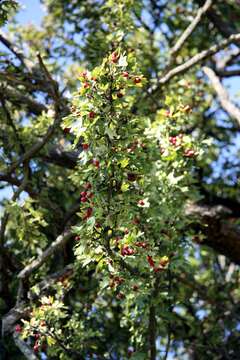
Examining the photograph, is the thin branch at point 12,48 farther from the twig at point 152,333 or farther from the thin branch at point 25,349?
the twig at point 152,333

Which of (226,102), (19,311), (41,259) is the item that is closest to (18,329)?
(19,311)

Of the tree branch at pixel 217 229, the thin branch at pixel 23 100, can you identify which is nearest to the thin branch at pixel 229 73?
the tree branch at pixel 217 229

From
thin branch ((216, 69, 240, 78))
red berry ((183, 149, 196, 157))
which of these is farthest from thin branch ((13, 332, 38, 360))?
thin branch ((216, 69, 240, 78))

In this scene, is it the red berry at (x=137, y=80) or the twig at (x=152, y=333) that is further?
the twig at (x=152, y=333)

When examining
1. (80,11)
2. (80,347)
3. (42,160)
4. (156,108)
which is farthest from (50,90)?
(80,11)

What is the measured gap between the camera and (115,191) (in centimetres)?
370

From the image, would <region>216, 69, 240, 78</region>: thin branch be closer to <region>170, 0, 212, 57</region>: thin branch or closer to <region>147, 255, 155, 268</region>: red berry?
<region>170, 0, 212, 57</region>: thin branch

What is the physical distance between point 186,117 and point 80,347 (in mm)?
2236

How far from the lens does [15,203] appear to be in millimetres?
4762

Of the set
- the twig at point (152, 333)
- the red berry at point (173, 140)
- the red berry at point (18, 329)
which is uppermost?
the red berry at point (173, 140)

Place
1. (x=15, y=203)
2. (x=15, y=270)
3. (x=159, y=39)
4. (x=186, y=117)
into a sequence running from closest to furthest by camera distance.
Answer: (x=15, y=203) < (x=186, y=117) < (x=15, y=270) < (x=159, y=39)

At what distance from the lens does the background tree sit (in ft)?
12.0

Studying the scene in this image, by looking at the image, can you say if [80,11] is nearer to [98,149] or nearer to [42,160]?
[42,160]

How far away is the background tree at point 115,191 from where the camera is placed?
12.0 ft
